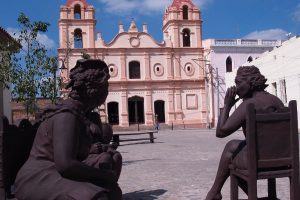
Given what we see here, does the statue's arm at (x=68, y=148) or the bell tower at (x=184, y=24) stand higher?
the bell tower at (x=184, y=24)

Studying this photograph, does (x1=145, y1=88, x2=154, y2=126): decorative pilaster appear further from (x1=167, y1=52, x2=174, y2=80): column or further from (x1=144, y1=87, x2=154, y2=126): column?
(x1=167, y1=52, x2=174, y2=80): column

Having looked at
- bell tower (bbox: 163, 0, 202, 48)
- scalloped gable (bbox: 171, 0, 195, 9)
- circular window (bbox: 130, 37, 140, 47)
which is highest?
scalloped gable (bbox: 171, 0, 195, 9)

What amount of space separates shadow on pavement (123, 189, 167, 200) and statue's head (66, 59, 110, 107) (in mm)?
3782

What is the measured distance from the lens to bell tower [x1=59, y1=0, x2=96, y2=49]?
130 feet

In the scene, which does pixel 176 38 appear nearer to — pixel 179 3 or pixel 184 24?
pixel 184 24

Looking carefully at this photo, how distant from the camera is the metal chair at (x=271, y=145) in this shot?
137 inches

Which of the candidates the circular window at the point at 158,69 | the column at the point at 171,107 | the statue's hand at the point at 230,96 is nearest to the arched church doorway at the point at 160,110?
the column at the point at 171,107

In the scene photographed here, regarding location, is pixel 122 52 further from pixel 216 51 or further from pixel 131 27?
pixel 216 51

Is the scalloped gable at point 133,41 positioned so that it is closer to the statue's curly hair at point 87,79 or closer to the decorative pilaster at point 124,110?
the decorative pilaster at point 124,110

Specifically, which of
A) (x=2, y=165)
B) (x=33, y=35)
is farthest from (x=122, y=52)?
(x=2, y=165)

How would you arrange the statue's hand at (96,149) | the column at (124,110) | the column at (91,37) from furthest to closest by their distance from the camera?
the column at (91,37), the column at (124,110), the statue's hand at (96,149)

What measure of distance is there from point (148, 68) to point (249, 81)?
36.6m

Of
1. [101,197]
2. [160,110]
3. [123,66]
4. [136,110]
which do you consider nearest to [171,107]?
[160,110]

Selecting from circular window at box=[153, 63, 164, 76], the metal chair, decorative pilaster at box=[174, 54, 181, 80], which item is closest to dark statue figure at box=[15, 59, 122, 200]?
the metal chair
